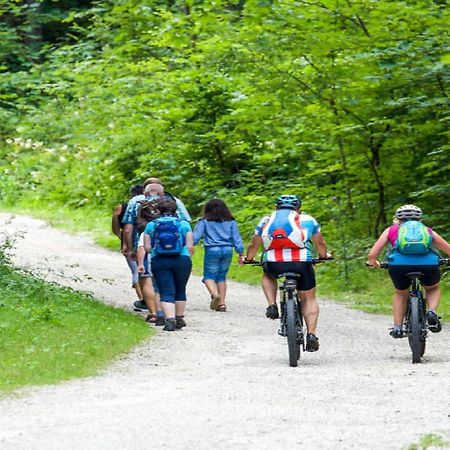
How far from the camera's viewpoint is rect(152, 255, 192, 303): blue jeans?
49.0ft

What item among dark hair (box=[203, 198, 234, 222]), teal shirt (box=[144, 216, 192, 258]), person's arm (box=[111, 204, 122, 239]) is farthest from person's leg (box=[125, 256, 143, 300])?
teal shirt (box=[144, 216, 192, 258])

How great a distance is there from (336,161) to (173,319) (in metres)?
9.15

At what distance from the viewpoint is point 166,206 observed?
14.9 metres

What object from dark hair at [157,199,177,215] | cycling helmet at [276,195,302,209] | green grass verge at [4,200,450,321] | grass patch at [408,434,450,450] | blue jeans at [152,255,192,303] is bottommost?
green grass verge at [4,200,450,321]

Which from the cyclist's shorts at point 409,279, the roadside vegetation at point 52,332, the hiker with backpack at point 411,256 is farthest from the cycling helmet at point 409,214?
the roadside vegetation at point 52,332

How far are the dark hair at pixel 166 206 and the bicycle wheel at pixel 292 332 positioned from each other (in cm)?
337

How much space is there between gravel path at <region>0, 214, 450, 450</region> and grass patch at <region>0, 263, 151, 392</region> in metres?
0.29

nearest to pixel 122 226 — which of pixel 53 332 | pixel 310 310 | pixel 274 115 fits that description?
pixel 53 332

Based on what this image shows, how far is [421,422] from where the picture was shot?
27.3 ft

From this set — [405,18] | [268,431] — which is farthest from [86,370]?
[405,18]

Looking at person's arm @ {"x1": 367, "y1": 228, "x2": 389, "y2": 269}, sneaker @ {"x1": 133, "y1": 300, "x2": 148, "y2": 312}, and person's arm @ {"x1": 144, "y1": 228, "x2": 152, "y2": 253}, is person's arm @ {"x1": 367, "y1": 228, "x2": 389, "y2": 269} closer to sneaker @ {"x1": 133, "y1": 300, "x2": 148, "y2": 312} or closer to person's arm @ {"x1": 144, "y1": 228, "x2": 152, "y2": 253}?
person's arm @ {"x1": 144, "y1": 228, "x2": 152, "y2": 253}

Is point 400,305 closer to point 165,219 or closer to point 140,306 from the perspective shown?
point 165,219

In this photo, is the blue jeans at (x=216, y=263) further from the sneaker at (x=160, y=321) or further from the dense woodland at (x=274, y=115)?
the dense woodland at (x=274, y=115)

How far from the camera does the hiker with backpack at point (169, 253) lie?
14781mm
